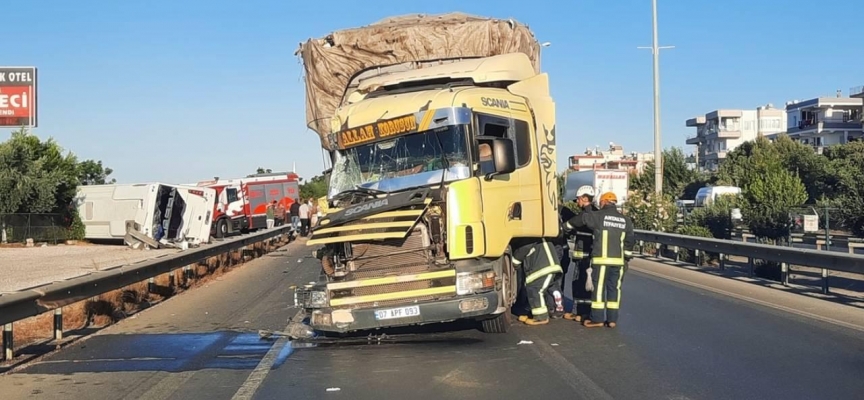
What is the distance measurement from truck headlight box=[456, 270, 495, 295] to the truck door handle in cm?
104

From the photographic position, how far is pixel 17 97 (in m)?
40.4

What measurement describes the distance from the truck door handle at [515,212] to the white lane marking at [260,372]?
2845mm

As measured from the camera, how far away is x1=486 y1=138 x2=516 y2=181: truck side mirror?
931 centimetres

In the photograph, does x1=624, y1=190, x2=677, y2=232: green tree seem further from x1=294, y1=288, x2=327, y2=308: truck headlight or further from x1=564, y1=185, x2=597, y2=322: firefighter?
x1=294, y1=288, x2=327, y2=308: truck headlight

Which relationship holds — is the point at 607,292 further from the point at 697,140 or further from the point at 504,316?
the point at 697,140

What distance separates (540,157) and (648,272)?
27.9 ft

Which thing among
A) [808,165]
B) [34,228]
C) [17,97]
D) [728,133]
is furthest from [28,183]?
[728,133]

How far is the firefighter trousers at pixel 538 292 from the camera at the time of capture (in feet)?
34.1

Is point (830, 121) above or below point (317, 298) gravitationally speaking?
above

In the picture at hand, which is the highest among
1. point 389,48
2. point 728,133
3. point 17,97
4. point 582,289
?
point 728,133

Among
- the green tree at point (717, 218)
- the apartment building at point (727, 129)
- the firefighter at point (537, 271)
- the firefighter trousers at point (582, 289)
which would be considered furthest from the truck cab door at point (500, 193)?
the apartment building at point (727, 129)

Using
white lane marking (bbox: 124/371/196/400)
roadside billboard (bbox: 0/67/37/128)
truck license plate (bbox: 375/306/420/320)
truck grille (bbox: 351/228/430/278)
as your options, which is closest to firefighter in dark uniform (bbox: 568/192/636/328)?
truck grille (bbox: 351/228/430/278)

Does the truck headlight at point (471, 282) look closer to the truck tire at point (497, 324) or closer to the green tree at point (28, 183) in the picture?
the truck tire at point (497, 324)

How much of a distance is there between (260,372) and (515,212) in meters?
3.50
